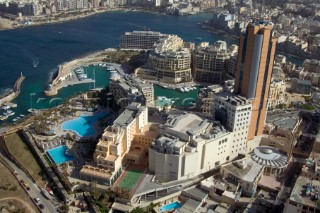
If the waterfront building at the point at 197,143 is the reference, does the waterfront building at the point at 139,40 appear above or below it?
above

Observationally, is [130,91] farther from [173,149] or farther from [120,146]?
[173,149]

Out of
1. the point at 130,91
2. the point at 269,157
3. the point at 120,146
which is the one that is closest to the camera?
the point at 120,146

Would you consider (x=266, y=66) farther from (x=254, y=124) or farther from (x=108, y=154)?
(x=108, y=154)

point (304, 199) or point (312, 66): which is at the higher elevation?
point (312, 66)

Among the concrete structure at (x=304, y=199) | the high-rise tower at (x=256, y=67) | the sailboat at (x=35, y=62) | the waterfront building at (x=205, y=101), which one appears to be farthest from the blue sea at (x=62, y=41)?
the concrete structure at (x=304, y=199)

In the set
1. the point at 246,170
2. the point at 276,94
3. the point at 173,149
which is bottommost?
the point at 246,170

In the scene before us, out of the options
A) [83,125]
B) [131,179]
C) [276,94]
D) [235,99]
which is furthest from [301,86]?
[131,179]

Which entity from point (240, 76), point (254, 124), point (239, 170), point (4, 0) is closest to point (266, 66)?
point (240, 76)

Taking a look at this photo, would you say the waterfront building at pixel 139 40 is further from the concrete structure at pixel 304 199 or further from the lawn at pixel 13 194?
the concrete structure at pixel 304 199
